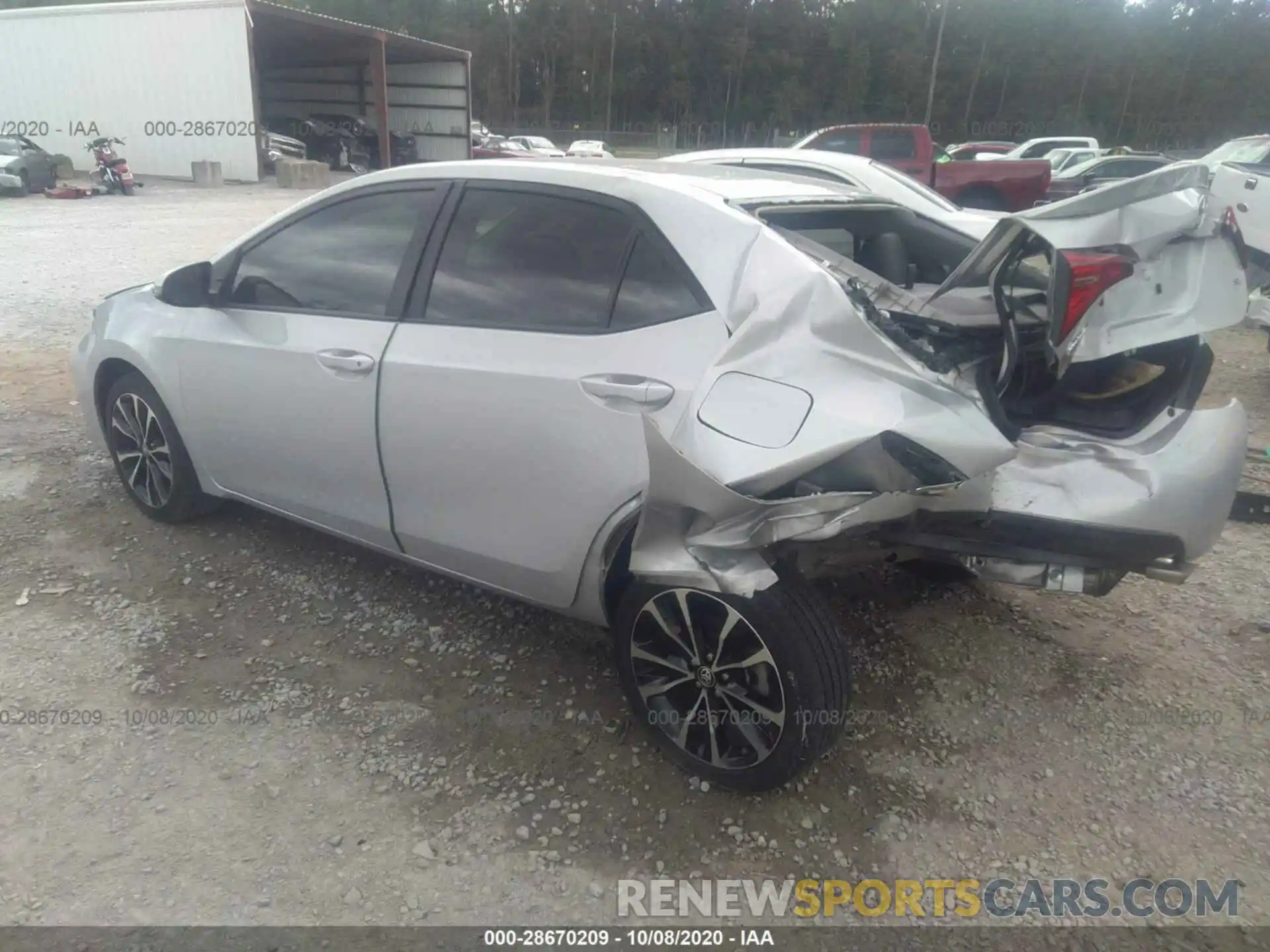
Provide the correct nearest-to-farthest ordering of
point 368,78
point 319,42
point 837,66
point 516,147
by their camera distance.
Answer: point 319,42 < point 368,78 < point 516,147 < point 837,66

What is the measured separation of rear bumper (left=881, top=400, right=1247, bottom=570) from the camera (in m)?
2.34

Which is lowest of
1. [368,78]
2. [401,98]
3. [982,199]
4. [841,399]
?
[982,199]

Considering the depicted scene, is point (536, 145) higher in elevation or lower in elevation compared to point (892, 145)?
lower

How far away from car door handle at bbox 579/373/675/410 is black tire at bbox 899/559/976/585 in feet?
3.89

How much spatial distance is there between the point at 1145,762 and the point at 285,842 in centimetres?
246

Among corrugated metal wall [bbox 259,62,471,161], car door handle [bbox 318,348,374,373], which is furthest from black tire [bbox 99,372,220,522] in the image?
corrugated metal wall [bbox 259,62,471,161]

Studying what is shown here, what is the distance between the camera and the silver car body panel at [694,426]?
221 centimetres

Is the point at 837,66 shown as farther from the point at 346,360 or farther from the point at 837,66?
the point at 346,360

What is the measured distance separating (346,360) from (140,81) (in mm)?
26040

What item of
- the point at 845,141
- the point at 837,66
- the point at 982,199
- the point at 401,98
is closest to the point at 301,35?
the point at 401,98

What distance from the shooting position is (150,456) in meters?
4.00

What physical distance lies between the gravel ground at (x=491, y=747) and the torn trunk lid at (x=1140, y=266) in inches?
48.3

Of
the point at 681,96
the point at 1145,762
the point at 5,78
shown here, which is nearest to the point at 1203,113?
the point at 681,96

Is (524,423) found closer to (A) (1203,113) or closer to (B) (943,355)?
(B) (943,355)
